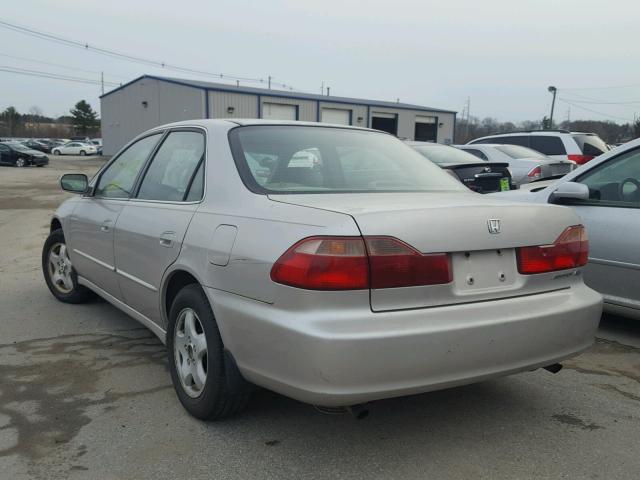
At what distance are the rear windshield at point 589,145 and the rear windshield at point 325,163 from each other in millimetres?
10180

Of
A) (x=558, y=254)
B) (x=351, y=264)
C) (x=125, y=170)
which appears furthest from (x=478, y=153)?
(x=351, y=264)

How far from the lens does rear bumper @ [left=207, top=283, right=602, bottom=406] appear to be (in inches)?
91.4

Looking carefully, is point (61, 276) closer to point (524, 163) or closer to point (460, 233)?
point (460, 233)

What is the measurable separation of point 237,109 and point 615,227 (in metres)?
32.6

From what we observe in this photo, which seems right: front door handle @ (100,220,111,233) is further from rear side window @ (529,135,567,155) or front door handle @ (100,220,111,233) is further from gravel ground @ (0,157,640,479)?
rear side window @ (529,135,567,155)

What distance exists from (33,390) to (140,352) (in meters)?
0.80

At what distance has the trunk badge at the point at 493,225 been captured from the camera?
2631mm

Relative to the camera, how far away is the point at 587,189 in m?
4.51

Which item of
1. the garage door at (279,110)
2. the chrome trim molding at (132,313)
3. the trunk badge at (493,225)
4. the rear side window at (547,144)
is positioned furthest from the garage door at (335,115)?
the trunk badge at (493,225)

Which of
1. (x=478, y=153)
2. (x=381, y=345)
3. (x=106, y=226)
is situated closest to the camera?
(x=381, y=345)

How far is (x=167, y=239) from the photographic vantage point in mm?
3281

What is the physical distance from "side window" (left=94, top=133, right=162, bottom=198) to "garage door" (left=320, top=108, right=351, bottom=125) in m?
35.3

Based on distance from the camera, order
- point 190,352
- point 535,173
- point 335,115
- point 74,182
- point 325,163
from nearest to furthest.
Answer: point 190,352, point 325,163, point 74,182, point 535,173, point 335,115

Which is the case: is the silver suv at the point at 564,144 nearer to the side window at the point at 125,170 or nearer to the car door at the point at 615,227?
the car door at the point at 615,227
